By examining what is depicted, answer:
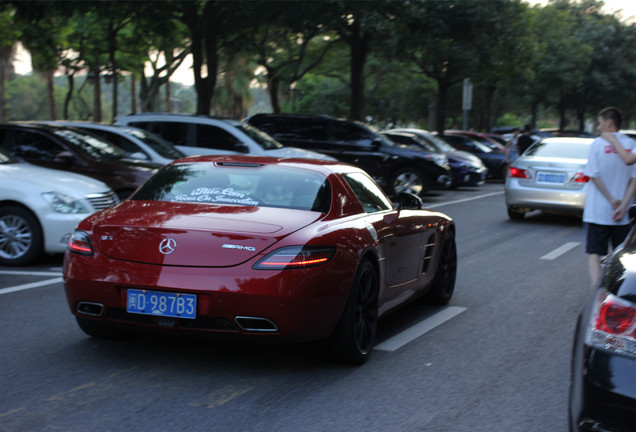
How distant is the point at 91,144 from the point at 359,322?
7.92 meters

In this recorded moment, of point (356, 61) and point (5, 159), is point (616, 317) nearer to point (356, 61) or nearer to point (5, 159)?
point (5, 159)

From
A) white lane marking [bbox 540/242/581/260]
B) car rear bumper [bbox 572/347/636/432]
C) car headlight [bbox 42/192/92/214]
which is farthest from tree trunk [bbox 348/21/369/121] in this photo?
car rear bumper [bbox 572/347/636/432]

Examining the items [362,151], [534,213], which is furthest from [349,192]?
[362,151]

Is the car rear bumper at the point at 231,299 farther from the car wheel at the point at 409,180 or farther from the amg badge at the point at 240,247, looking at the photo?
the car wheel at the point at 409,180

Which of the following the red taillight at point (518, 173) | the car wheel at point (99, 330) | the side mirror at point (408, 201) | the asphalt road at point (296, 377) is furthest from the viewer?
the red taillight at point (518, 173)

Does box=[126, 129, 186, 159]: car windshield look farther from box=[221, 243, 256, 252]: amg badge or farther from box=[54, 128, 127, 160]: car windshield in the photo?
box=[221, 243, 256, 252]: amg badge

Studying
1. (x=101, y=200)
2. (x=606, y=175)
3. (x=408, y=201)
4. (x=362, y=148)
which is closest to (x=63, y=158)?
(x=101, y=200)

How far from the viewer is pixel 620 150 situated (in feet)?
23.7

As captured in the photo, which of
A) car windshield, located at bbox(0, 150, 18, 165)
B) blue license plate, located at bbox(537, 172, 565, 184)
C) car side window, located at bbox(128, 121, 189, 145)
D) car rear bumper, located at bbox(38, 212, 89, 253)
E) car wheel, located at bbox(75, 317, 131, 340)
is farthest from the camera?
car side window, located at bbox(128, 121, 189, 145)

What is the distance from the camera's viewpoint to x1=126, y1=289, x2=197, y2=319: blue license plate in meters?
4.76

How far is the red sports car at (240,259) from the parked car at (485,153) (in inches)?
874

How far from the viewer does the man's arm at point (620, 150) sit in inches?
283

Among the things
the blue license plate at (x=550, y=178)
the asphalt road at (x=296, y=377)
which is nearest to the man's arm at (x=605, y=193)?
the asphalt road at (x=296, y=377)

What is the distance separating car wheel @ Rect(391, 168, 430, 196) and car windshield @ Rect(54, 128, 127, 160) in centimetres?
835
